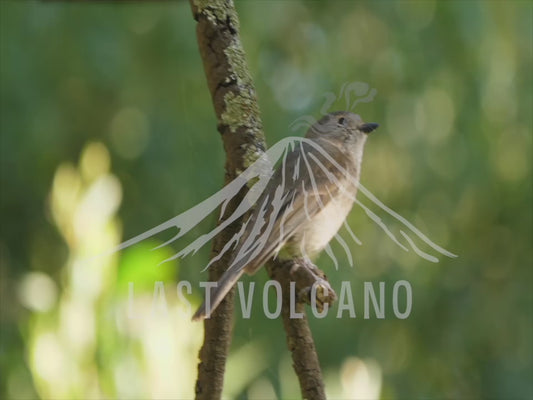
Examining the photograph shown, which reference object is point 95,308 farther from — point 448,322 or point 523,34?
point 523,34

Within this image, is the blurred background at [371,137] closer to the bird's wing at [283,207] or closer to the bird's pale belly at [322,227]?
the bird's wing at [283,207]

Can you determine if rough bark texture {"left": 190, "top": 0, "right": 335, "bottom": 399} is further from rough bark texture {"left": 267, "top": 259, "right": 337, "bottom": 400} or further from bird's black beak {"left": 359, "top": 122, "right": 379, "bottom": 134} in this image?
bird's black beak {"left": 359, "top": 122, "right": 379, "bottom": 134}

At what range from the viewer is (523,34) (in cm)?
269

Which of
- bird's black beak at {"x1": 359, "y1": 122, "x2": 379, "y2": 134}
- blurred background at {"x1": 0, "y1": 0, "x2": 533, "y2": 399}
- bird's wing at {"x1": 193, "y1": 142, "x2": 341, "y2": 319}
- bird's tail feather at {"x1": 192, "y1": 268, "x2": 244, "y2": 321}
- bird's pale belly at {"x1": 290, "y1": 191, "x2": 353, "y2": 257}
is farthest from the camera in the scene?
blurred background at {"x1": 0, "y1": 0, "x2": 533, "y2": 399}

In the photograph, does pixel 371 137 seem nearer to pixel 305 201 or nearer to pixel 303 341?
pixel 305 201

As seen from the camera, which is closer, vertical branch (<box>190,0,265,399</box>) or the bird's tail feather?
the bird's tail feather

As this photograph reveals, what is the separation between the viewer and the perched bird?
1.27 meters

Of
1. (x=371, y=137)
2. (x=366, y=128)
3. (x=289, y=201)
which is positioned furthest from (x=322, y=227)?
(x=371, y=137)

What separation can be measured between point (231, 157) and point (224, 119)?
54mm

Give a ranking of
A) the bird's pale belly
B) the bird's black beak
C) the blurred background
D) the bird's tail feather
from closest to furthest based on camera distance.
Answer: the bird's tail feather < the bird's pale belly < the bird's black beak < the blurred background

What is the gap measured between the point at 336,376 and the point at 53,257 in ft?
3.62

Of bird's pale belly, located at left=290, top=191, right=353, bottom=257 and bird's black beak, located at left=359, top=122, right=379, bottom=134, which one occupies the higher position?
bird's black beak, located at left=359, top=122, right=379, bottom=134

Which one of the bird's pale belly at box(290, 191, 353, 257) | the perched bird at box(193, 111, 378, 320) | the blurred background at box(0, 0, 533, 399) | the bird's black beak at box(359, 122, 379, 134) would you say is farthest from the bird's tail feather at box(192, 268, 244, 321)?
the blurred background at box(0, 0, 533, 399)

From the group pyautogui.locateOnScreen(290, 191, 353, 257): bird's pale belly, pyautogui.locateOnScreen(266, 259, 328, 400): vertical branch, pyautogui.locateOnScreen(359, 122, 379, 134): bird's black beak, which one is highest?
pyautogui.locateOnScreen(359, 122, 379, 134): bird's black beak
